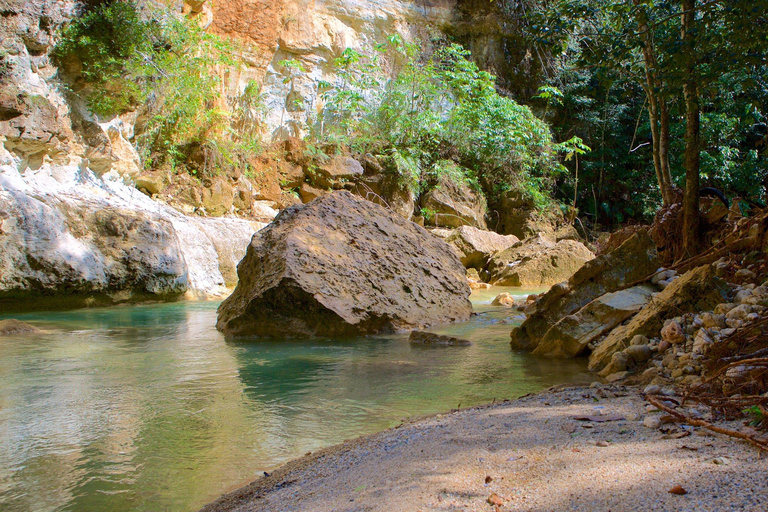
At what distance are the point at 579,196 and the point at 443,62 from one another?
6696 millimetres

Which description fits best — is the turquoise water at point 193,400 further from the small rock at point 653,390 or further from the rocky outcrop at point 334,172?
the rocky outcrop at point 334,172

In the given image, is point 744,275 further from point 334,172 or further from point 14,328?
point 334,172

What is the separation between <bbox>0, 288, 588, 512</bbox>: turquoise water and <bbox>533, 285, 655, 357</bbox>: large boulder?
0.65 ft

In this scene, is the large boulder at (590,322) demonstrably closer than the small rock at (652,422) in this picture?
No

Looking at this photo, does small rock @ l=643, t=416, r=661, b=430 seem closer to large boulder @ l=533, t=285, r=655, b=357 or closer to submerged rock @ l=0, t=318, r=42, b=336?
large boulder @ l=533, t=285, r=655, b=357

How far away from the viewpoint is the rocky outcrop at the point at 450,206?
627 inches

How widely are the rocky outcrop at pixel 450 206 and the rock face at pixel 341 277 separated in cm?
860

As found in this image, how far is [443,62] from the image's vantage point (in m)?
20.1

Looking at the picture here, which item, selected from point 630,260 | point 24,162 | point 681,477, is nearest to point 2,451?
point 681,477

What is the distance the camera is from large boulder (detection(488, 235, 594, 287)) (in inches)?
443

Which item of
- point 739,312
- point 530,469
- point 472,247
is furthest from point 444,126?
point 530,469

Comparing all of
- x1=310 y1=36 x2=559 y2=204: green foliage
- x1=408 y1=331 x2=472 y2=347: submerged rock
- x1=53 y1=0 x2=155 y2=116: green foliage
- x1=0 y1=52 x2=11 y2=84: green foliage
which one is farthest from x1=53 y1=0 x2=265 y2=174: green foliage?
x1=408 y1=331 x2=472 y2=347: submerged rock

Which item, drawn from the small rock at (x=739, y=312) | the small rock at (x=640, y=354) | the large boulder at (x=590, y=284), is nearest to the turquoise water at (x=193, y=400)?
the large boulder at (x=590, y=284)

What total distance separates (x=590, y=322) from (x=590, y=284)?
31.4 inches
